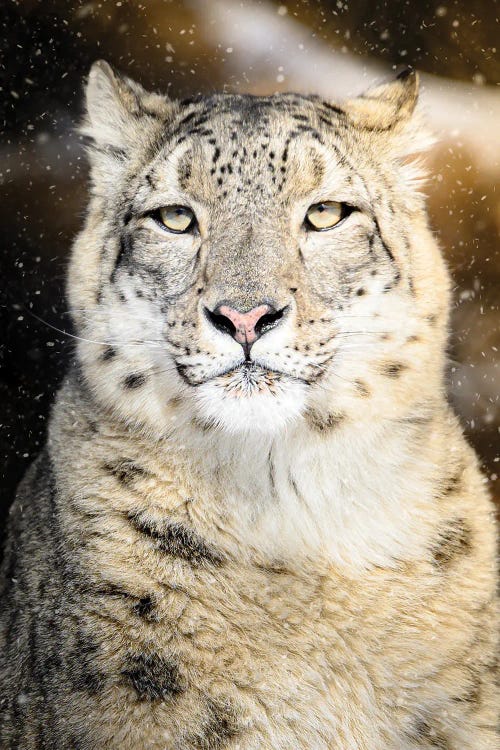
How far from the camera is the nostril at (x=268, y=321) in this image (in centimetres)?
137

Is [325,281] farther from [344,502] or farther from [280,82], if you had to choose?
[280,82]

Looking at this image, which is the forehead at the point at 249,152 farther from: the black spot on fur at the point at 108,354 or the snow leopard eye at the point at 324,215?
the black spot on fur at the point at 108,354

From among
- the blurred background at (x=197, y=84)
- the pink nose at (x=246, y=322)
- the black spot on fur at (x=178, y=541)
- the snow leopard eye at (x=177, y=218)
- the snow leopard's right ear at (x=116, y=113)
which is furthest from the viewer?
the blurred background at (x=197, y=84)

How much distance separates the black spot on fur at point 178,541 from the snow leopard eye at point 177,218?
0.53 m

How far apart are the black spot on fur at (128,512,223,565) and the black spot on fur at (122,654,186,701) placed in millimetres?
177

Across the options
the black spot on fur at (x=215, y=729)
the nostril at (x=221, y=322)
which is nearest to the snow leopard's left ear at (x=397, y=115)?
the nostril at (x=221, y=322)

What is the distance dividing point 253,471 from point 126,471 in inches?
9.3

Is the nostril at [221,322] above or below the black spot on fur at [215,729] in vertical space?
above

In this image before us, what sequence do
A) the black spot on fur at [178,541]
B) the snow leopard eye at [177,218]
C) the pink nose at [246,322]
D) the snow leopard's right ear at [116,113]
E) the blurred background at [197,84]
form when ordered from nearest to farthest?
the pink nose at [246,322] → the black spot on fur at [178,541] → the snow leopard eye at [177,218] → the snow leopard's right ear at [116,113] → the blurred background at [197,84]

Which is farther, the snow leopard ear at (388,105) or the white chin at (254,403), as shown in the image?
the snow leopard ear at (388,105)

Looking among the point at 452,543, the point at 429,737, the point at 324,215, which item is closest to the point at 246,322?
the point at 324,215

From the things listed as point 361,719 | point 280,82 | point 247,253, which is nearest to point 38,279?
point 280,82

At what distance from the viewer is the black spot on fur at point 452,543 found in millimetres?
1634

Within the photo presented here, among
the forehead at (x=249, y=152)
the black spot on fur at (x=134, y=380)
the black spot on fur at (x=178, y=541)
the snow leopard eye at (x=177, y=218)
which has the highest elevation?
the forehead at (x=249, y=152)
